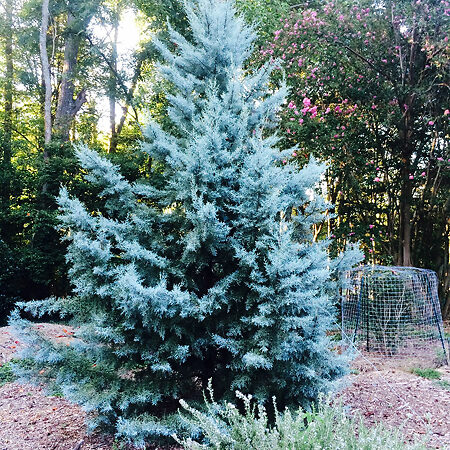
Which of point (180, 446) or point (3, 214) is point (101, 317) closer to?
point (180, 446)

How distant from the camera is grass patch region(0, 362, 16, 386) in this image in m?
4.52

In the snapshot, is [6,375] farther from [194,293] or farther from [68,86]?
[68,86]

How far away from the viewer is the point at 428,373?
191 inches

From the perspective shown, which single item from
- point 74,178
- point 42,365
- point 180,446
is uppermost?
point 74,178

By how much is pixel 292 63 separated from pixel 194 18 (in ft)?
15.2

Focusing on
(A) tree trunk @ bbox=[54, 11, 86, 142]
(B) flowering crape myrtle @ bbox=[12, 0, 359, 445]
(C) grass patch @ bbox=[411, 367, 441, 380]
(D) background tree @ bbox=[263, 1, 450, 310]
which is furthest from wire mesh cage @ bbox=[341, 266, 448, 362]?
(A) tree trunk @ bbox=[54, 11, 86, 142]

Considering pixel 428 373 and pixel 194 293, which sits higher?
pixel 194 293

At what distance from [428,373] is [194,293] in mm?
3655

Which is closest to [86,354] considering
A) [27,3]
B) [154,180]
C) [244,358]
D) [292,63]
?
[244,358]

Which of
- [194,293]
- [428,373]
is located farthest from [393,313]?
[194,293]

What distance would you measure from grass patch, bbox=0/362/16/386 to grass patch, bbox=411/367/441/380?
4996 mm

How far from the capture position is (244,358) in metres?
2.58

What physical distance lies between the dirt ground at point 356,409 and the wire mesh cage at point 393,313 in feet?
2.13

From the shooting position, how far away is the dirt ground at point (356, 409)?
3033 mm
